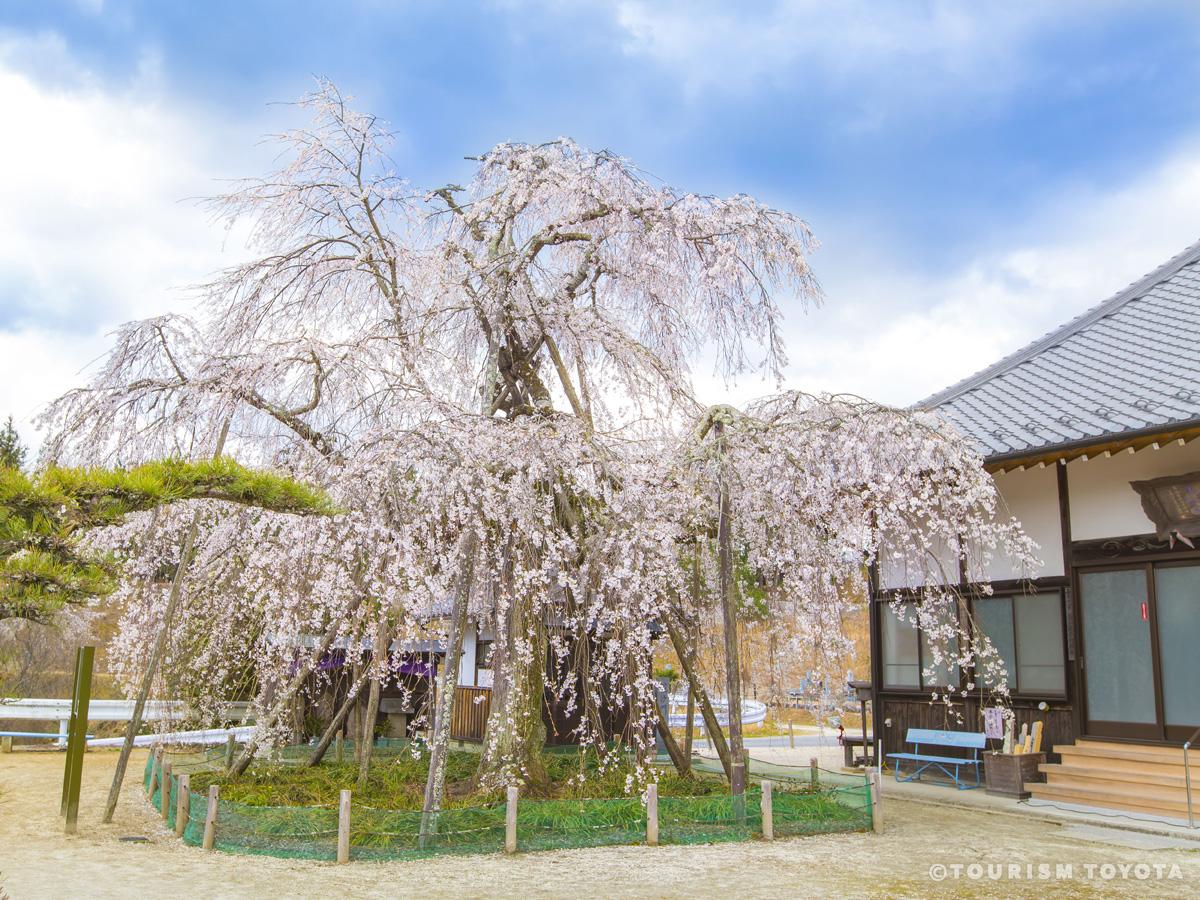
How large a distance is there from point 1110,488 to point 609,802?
6430mm

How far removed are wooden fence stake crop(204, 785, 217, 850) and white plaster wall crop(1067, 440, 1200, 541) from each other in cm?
924

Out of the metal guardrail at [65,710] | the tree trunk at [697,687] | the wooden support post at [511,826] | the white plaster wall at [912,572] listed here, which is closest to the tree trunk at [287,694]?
the wooden support post at [511,826]

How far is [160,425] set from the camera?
27.8ft

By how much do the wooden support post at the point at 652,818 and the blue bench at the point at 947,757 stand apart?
4938mm

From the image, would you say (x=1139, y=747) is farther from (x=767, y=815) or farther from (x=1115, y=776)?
(x=767, y=815)

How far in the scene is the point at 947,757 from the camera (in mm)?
11664

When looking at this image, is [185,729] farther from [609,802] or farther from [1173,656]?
[1173,656]

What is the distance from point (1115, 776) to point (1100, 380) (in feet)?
14.7

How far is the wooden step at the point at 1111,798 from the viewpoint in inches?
340

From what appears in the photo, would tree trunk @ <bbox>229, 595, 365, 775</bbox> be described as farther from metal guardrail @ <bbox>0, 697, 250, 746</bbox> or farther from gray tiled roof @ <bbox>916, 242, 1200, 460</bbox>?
gray tiled roof @ <bbox>916, 242, 1200, 460</bbox>

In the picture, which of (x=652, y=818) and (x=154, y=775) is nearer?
(x=652, y=818)

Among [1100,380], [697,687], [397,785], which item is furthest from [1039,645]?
[397,785]

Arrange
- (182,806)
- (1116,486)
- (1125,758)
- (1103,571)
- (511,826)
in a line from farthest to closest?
(1103,571) → (1116,486) → (1125,758) → (182,806) → (511,826)

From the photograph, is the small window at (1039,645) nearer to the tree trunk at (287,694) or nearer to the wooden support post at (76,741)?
the tree trunk at (287,694)
